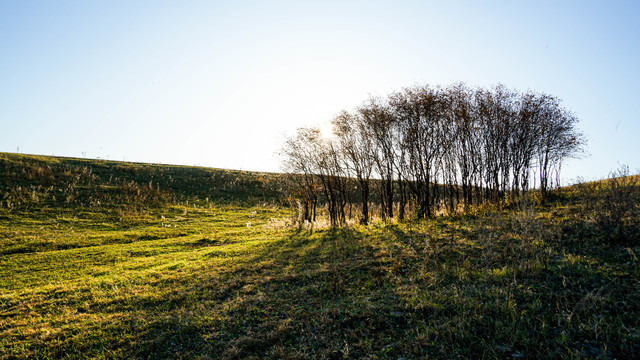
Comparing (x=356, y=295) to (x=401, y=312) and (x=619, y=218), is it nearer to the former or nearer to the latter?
(x=401, y=312)

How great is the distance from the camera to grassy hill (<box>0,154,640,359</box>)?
448 centimetres

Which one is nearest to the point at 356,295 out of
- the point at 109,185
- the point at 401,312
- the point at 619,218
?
the point at 401,312

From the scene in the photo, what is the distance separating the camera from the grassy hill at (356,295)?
4.48 m

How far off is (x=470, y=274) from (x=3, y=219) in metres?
29.3

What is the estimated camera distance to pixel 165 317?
6809 millimetres

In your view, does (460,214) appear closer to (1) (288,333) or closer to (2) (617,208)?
(2) (617,208)

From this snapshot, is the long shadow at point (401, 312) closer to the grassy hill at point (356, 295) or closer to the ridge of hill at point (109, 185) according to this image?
the grassy hill at point (356, 295)

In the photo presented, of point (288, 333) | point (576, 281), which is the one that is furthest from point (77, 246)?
point (576, 281)

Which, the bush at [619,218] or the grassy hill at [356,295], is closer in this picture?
the grassy hill at [356,295]

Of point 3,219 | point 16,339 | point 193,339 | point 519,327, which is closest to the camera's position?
point 519,327

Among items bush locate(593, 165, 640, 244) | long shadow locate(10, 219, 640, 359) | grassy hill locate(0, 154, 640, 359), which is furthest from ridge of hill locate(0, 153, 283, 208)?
bush locate(593, 165, 640, 244)

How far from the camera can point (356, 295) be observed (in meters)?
6.79

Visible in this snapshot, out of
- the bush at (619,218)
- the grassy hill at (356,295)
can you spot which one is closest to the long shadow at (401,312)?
the grassy hill at (356,295)

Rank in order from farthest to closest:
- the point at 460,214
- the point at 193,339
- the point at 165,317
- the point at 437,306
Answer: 1. the point at 460,214
2. the point at 165,317
3. the point at 193,339
4. the point at 437,306
